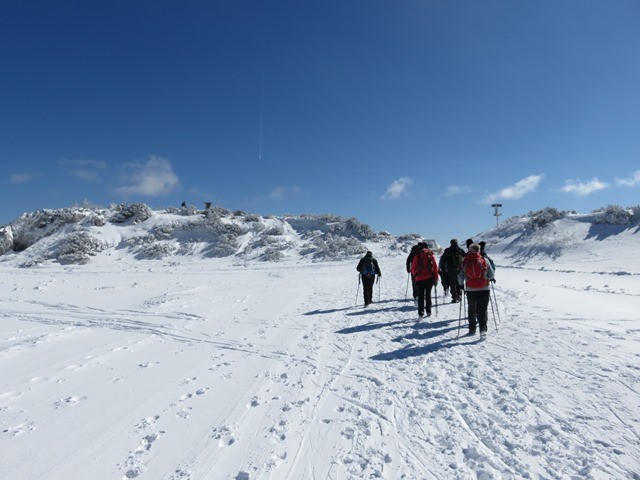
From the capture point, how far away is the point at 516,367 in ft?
18.1

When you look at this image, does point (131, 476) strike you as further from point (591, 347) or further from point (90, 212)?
point (90, 212)

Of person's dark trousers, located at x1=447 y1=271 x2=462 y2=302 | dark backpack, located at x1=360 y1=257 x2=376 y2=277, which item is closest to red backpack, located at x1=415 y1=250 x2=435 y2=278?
person's dark trousers, located at x1=447 y1=271 x2=462 y2=302

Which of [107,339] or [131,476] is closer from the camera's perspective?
[131,476]

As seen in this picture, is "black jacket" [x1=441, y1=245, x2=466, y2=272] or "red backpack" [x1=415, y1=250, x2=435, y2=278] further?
"black jacket" [x1=441, y1=245, x2=466, y2=272]

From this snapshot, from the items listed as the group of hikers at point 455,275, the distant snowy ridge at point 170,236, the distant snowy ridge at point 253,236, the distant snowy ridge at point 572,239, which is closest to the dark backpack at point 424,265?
the group of hikers at point 455,275

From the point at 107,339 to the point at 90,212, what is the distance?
36.3 meters

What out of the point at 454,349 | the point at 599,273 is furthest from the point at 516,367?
the point at 599,273

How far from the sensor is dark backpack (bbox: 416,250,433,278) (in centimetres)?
921

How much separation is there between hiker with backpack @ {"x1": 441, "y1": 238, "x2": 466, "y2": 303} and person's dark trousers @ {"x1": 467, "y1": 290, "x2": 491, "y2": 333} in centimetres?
333

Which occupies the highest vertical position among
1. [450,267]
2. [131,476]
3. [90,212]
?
[90,212]

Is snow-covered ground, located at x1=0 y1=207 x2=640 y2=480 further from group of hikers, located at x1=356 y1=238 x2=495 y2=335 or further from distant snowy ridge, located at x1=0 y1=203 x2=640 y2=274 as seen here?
distant snowy ridge, located at x1=0 y1=203 x2=640 y2=274

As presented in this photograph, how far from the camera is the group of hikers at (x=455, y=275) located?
286 inches

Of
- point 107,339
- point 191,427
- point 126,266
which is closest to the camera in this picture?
point 191,427

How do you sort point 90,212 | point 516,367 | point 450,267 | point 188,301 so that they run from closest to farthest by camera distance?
point 516,367, point 450,267, point 188,301, point 90,212
